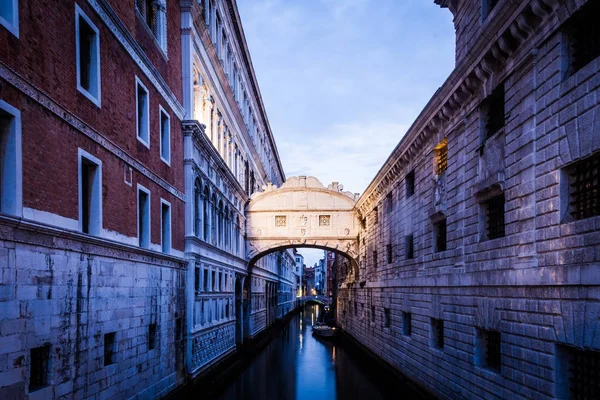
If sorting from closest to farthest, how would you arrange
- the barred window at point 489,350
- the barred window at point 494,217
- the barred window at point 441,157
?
the barred window at point 494,217
the barred window at point 489,350
the barred window at point 441,157

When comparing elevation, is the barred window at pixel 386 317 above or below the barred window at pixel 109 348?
below

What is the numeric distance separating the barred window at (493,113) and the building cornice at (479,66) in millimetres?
336

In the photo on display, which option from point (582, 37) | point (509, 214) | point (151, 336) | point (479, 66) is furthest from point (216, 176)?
point (582, 37)

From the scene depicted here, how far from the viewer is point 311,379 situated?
21.1 m

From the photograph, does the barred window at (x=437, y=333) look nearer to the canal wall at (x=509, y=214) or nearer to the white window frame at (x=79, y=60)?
the canal wall at (x=509, y=214)

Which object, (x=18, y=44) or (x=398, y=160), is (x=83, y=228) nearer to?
(x=18, y=44)

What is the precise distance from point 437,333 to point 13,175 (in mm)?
12707

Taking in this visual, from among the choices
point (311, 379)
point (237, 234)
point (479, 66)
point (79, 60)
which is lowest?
point (311, 379)

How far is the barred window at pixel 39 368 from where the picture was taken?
8.46 meters

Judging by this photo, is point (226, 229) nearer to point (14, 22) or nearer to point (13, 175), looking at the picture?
point (13, 175)

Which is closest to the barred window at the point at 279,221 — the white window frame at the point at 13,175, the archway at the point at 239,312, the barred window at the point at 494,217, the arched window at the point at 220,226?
the archway at the point at 239,312

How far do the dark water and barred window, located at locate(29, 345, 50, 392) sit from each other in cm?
881

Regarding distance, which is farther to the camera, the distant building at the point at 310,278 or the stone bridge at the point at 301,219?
the distant building at the point at 310,278

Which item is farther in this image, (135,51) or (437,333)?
(437,333)
